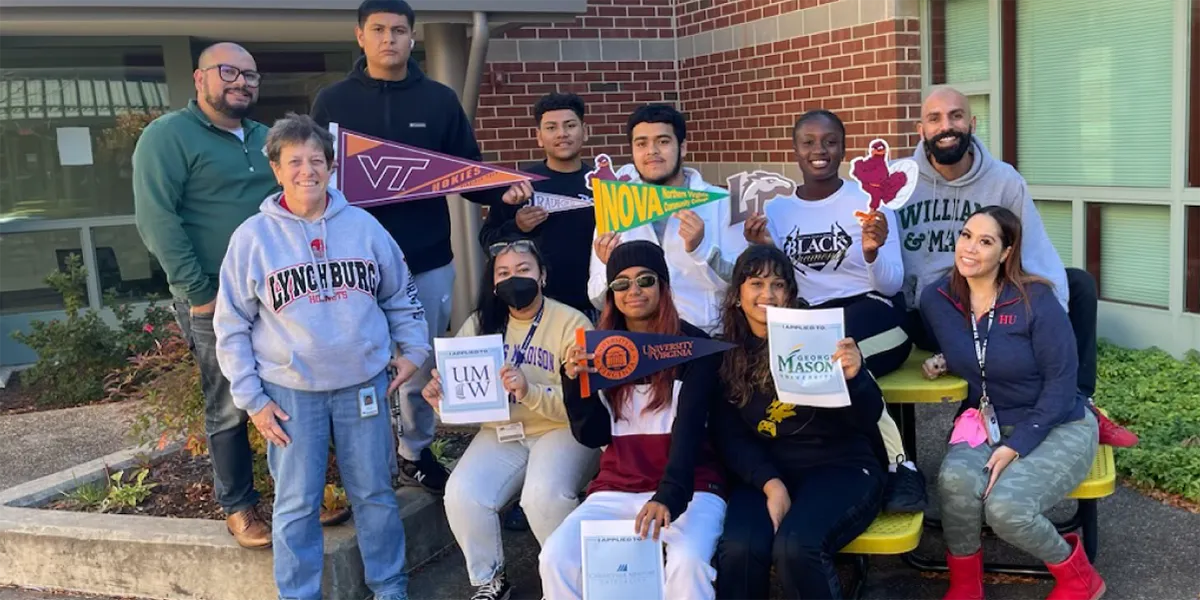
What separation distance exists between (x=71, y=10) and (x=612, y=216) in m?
3.87

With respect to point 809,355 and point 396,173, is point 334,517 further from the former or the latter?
point 809,355

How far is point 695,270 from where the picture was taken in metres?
4.10

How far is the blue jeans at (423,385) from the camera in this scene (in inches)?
176

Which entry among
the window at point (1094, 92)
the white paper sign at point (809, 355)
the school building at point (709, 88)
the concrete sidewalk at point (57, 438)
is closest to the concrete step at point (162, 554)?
the concrete sidewalk at point (57, 438)

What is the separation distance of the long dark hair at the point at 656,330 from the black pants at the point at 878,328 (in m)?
0.69

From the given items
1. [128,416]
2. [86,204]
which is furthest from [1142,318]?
[86,204]

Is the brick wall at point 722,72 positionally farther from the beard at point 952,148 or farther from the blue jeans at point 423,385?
the blue jeans at point 423,385

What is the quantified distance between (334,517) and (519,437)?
2.77ft

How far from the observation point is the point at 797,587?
10.6 ft

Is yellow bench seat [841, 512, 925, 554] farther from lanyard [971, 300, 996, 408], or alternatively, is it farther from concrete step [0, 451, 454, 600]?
concrete step [0, 451, 454, 600]

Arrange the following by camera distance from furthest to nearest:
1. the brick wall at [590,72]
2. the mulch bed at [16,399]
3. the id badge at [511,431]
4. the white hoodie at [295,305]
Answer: the brick wall at [590,72] < the mulch bed at [16,399] < the id badge at [511,431] < the white hoodie at [295,305]

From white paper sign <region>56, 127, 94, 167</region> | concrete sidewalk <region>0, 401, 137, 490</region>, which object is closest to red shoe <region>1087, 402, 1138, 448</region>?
concrete sidewalk <region>0, 401, 137, 490</region>

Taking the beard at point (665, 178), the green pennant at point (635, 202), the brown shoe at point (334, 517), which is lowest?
the brown shoe at point (334, 517)

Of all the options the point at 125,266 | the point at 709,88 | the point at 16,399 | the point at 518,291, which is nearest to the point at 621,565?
the point at 518,291
